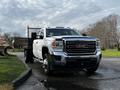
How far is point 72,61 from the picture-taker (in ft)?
45.5

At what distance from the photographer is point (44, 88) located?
35.8 feet

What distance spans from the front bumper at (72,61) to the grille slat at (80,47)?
0.20 m

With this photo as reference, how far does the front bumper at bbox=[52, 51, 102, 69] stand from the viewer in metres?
13.8

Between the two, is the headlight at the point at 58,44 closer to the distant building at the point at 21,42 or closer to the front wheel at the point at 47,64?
the front wheel at the point at 47,64

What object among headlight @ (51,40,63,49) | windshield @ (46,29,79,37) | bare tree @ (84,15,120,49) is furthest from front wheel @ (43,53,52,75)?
bare tree @ (84,15,120,49)

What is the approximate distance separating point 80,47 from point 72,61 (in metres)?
0.66

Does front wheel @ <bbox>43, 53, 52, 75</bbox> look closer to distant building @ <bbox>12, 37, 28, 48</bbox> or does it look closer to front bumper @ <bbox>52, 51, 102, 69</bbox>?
front bumper @ <bbox>52, 51, 102, 69</bbox>

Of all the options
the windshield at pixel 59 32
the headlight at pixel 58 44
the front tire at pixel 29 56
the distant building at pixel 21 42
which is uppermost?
the windshield at pixel 59 32

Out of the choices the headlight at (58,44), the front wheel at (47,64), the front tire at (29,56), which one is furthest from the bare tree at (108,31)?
the headlight at (58,44)

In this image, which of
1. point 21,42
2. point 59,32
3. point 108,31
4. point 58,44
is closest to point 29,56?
point 59,32

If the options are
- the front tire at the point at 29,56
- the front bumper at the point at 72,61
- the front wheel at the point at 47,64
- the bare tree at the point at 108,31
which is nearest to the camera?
the front bumper at the point at 72,61

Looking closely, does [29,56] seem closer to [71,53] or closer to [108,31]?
[71,53]

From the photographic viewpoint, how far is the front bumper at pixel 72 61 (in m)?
13.8

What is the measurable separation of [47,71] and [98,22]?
112 m
